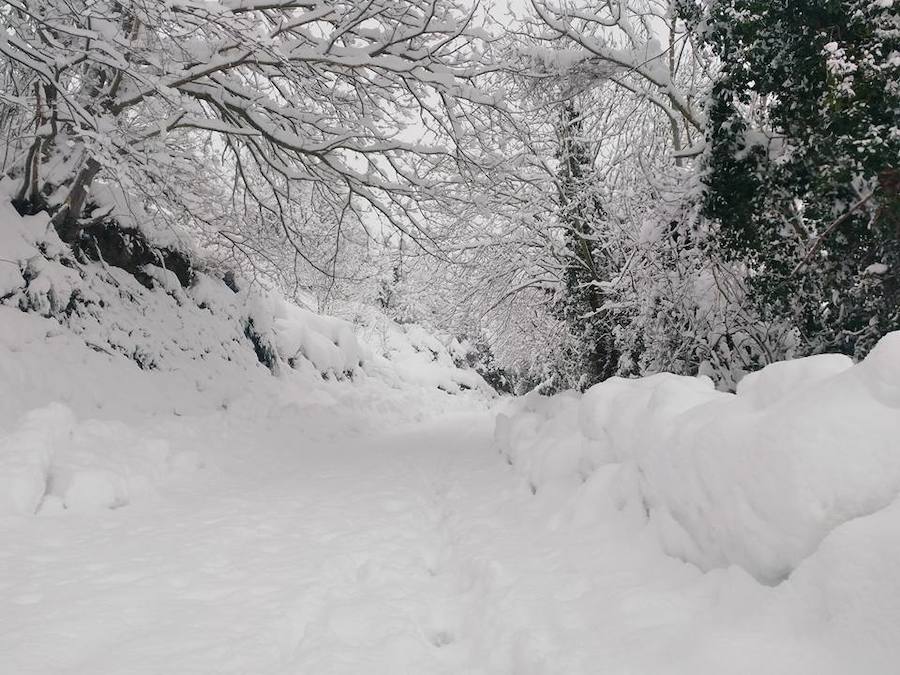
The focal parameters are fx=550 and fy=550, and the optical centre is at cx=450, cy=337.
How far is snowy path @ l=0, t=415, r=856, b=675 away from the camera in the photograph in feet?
7.28

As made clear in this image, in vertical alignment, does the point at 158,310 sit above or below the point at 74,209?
below

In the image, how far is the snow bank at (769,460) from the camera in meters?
1.97

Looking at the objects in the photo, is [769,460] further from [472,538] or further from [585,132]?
[585,132]

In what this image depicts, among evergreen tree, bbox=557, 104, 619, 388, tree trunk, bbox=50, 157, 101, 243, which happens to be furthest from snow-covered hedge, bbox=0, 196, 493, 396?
evergreen tree, bbox=557, 104, 619, 388

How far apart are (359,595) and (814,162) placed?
572cm

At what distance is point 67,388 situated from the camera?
6438 millimetres

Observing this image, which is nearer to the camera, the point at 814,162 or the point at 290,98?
the point at 814,162

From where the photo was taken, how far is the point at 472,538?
3945 millimetres

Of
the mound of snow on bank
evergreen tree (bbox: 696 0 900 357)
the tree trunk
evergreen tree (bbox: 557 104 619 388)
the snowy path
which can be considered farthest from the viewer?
evergreen tree (bbox: 557 104 619 388)

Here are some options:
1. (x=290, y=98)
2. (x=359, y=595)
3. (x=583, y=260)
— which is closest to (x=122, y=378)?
(x=290, y=98)

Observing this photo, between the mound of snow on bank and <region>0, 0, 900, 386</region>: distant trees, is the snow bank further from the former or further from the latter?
the mound of snow on bank

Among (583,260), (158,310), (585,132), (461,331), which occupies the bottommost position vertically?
(158,310)

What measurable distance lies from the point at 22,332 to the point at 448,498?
540cm

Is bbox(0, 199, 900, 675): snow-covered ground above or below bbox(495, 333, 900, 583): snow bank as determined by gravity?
below
